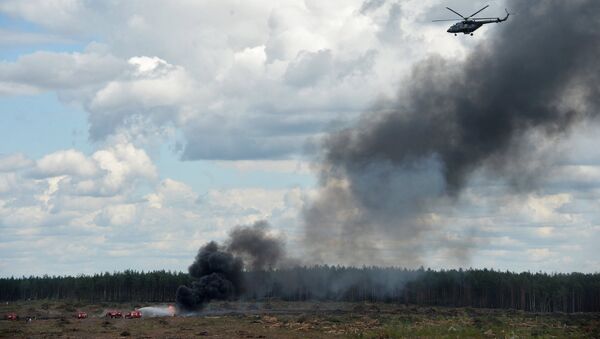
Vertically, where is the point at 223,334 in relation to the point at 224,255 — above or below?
below

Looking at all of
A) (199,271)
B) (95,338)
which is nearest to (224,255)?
(199,271)

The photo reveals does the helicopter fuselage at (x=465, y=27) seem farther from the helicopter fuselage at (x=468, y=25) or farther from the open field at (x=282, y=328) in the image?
the open field at (x=282, y=328)

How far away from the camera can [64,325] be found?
12019cm

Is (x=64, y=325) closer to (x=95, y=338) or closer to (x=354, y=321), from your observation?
(x=95, y=338)

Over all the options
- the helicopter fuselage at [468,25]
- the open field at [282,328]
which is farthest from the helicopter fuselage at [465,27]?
the open field at [282,328]

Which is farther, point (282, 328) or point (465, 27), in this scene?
point (465, 27)

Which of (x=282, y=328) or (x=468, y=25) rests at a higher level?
(x=468, y=25)

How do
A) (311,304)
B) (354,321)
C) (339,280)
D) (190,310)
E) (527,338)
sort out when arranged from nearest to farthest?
1. (527,338)
2. (354,321)
3. (190,310)
4. (311,304)
5. (339,280)

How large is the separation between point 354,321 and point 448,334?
86.8ft

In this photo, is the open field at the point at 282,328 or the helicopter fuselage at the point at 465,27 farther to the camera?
the helicopter fuselage at the point at 465,27

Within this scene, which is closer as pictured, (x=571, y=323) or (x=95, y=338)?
(x=95, y=338)

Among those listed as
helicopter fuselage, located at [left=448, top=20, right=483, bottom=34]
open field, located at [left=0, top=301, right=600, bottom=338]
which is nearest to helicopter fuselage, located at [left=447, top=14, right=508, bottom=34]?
helicopter fuselage, located at [left=448, top=20, right=483, bottom=34]

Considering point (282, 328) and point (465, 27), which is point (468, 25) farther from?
point (282, 328)

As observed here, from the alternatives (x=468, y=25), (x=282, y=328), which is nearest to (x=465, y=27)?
(x=468, y=25)
